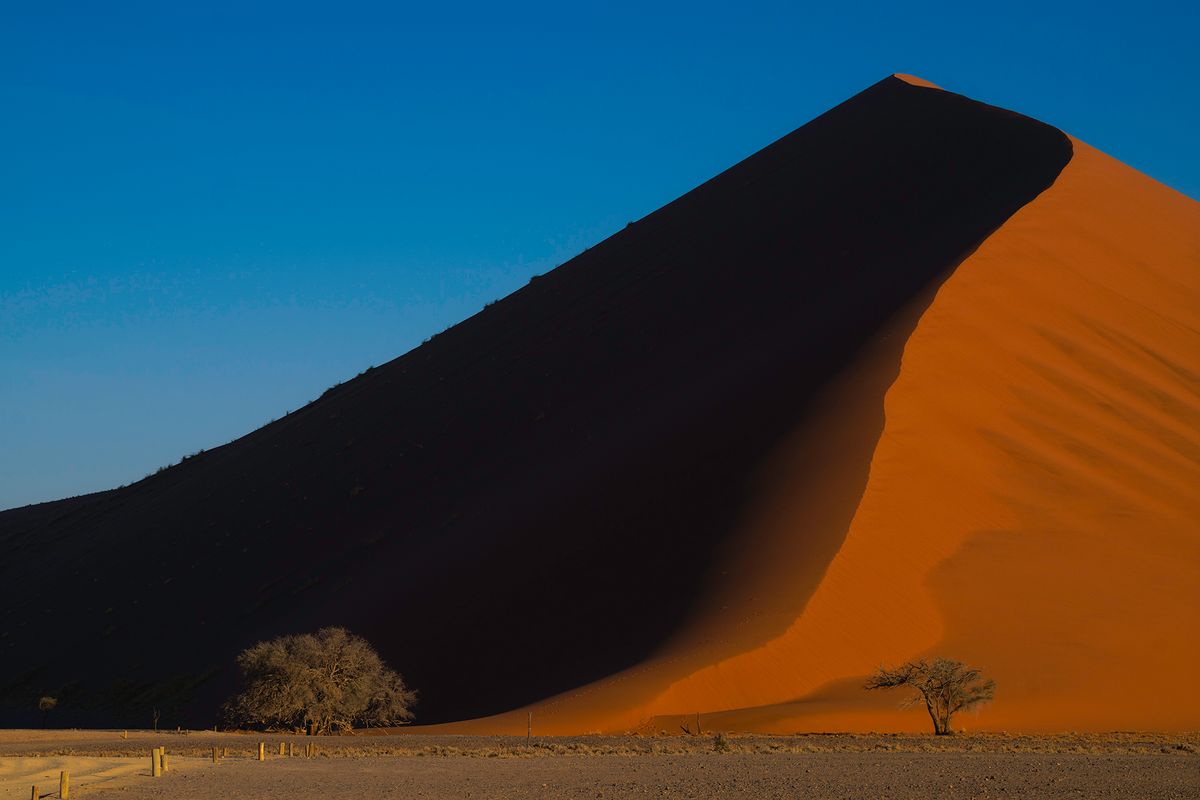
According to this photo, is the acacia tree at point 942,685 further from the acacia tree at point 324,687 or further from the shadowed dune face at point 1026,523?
the acacia tree at point 324,687

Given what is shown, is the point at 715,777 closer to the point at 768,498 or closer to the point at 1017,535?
the point at 768,498

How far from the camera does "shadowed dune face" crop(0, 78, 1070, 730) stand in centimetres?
2341

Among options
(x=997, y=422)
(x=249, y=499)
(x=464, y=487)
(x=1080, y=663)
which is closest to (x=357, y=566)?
(x=464, y=487)

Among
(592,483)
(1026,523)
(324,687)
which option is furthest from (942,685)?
(592,483)

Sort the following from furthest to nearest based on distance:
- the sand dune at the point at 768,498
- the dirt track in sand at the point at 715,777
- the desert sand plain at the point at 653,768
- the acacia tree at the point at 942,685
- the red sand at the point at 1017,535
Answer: the sand dune at the point at 768,498 < the red sand at the point at 1017,535 < the acacia tree at the point at 942,685 < the desert sand plain at the point at 653,768 < the dirt track in sand at the point at 715,777

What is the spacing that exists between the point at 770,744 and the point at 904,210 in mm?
23310

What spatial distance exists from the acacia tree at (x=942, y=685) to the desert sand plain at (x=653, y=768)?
0.45 metres

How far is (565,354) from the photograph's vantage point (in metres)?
40.1

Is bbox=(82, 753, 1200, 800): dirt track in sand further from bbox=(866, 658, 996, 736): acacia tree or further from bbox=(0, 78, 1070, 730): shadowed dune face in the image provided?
bbox=(0, 78, 1070, 730): shadowed dune face

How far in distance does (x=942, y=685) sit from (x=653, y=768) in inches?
204

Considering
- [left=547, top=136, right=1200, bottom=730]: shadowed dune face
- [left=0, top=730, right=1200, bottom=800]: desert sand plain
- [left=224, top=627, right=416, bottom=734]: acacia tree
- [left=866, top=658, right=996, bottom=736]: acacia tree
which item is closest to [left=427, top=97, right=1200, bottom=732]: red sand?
[left=547, top=136, right=1200, bottom=730]: shadowed dune face

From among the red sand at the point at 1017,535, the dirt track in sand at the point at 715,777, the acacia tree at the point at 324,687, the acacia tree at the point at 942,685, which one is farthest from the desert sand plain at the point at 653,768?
the acacia tree at the point at 324,687

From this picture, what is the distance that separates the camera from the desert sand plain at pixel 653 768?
48.5ft

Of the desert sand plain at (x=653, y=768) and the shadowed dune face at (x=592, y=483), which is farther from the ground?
the shadowed dune face at (x=592, y=483)
